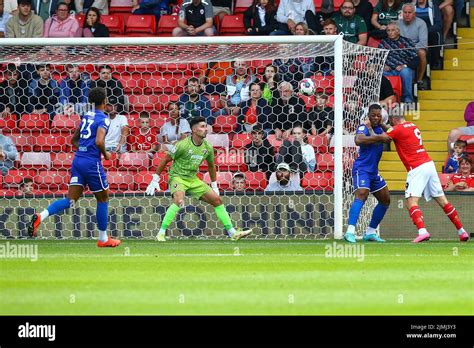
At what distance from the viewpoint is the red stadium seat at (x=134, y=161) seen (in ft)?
62.8

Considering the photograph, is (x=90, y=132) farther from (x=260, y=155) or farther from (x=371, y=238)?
(x=371, y=238)

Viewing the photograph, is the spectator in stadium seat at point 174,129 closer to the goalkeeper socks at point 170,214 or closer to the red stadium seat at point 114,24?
the goalkeeper socks at point 170,214

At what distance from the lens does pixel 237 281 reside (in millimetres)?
11852

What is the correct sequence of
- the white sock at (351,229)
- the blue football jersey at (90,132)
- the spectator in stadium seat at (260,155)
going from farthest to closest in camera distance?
the spectator in stadium seat at (260,155) → the white sock at (351,229) → the blue football jersey at (90,132)

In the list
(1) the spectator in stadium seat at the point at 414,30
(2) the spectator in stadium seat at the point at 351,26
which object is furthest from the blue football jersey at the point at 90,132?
(1) the spectator in stadium seat at the point at 414,30

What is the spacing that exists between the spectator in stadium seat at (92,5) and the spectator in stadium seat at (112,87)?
12.8 ft

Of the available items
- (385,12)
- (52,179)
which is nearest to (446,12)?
(385,12)

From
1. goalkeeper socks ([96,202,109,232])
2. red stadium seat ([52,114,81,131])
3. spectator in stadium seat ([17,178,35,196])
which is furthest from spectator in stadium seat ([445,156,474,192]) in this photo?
spectator in stadium seat ([17,178,35,196])

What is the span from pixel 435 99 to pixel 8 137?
25.1 ft

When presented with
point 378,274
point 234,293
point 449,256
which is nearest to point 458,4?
point 449,256

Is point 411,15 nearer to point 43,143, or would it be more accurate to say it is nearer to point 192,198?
point 192,198

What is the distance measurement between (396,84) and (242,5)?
12.8ft

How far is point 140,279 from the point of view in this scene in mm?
12000

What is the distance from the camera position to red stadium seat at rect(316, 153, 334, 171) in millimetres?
18609
